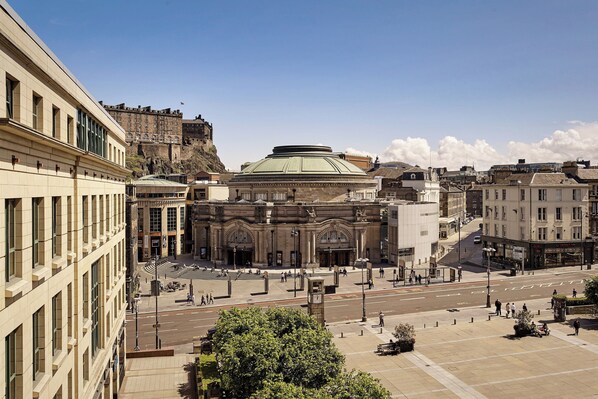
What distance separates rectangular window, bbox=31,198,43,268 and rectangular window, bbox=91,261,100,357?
965 centimetres

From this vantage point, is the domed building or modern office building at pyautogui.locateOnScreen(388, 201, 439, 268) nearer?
the domed building

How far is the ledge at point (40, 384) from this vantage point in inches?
557

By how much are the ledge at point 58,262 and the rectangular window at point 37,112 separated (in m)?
4.50

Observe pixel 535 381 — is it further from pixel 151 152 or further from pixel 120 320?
pixel 151 152

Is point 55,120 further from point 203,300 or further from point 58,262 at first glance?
point 203,300

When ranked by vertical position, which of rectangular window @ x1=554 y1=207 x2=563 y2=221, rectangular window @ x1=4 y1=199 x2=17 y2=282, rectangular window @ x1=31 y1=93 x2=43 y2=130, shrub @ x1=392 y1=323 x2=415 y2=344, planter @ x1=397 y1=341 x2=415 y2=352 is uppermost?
rectangular window @ x1=31 y1=93 x2=43 y2=130

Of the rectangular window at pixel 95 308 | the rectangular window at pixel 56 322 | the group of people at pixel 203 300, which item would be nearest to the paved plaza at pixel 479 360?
the rectangular window at pixel 95 308

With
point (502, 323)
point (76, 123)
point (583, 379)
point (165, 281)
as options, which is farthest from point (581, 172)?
point (76, 123)

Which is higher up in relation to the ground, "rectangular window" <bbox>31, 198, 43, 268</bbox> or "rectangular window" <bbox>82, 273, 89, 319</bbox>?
"rectangular window" <bbox>31, 198, 43, 268</bbox>

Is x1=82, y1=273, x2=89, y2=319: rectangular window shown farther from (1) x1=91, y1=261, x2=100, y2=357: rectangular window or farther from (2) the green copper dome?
(2) the green copper dome

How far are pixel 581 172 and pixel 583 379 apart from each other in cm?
6715

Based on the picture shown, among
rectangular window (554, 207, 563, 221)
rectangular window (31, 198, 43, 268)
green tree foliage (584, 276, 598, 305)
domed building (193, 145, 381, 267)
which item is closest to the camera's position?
rectangular window (31, 198, 43, 268)

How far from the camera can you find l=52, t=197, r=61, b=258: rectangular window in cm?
1697

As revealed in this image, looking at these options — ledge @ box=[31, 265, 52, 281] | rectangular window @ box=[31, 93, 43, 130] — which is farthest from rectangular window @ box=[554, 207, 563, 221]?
rectangular window @ box=[31, 93, 43, 130]
